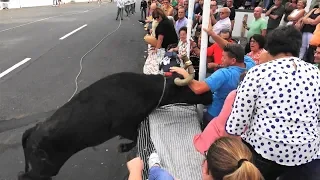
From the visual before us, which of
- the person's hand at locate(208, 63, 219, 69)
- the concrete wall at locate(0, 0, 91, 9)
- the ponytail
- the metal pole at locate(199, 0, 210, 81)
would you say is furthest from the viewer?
the concrete wall at locate(0, 0, 91, 9)

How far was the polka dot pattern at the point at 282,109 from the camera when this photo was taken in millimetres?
1910

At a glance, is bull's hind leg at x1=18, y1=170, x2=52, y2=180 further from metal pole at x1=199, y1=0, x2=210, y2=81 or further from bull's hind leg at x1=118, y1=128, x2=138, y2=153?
metal pole at x1=199, y1=0, x2=210, y2=81

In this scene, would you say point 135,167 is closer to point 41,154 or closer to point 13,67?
point 41,154

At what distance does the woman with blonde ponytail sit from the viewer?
1404 mm

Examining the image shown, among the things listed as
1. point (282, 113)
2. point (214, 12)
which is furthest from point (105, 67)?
point (282, 113)

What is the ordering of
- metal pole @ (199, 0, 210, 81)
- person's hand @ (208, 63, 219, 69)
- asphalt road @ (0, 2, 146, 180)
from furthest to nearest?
person's hand @ (208, 63, 219, 69)
asphalt road @ (0, 2, 146, 180)
metal pole @ (199, 0, 210, 81)

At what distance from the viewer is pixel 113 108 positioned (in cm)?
294

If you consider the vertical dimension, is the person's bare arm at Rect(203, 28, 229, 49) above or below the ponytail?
above

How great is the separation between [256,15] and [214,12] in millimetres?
1332

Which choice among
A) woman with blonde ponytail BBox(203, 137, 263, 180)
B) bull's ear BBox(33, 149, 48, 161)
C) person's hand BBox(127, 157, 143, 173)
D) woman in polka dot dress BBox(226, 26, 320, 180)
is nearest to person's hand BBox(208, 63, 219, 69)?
woman in polka dot dress BBox(226, 26, 320, 180)

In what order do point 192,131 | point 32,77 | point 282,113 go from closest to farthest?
point 282,113 < point 192,131 < point 32,77

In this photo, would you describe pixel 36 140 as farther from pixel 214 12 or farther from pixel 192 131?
pixel 214 12

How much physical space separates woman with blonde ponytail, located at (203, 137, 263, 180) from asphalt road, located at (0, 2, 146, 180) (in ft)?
7.90

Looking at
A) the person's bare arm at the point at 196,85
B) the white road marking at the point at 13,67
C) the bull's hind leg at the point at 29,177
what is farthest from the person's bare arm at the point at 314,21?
the white road marking at the point at 13,67
